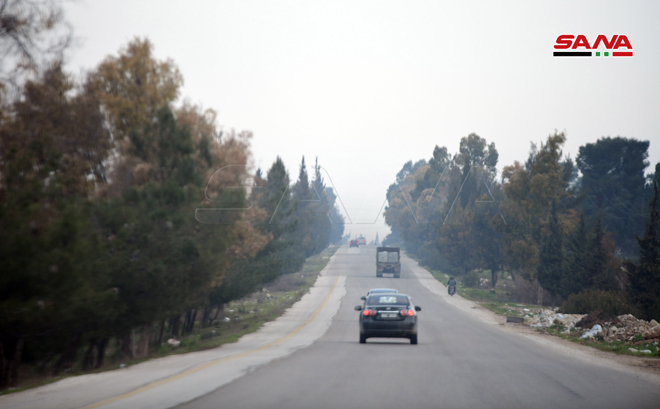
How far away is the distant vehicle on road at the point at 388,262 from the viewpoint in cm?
7062

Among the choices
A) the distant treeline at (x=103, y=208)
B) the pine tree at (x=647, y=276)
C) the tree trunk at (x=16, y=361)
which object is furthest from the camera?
the pine tree at (x=647, y=276)

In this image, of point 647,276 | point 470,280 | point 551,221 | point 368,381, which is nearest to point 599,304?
point 647,276

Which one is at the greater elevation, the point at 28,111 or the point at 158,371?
the point at 28,111

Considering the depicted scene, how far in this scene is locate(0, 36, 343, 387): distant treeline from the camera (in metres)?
13.9

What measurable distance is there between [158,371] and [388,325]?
8.46m

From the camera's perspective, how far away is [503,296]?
188 feet

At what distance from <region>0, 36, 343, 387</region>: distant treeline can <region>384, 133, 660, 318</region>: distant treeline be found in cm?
2272

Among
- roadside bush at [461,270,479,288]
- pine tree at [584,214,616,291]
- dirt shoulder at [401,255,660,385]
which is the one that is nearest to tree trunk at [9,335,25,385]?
dirt shoulder at [401,255,660,385]

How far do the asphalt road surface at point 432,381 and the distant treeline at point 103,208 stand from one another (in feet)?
17.1

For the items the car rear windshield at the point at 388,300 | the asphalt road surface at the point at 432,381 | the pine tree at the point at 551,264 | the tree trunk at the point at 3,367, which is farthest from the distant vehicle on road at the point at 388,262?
the tree trunk at the point at 3,367

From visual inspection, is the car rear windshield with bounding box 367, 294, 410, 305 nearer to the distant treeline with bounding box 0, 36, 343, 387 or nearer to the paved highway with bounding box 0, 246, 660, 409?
the paved highway with bounding box 0, 246, 660, 409

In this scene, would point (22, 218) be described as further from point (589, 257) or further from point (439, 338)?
point (589, 257)

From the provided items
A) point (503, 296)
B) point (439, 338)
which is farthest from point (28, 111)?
point (503, 296)

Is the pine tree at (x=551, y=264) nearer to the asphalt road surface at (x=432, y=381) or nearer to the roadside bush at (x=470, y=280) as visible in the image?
the roadside bush at (x=470, y=280)
